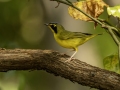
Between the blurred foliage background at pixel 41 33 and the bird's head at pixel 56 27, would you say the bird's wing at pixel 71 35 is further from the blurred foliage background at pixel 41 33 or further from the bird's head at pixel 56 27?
the blurred foliage background at pixel 41 33

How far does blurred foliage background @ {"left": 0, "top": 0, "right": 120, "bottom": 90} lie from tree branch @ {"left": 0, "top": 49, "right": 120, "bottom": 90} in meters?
0.61

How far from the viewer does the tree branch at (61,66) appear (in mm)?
1130

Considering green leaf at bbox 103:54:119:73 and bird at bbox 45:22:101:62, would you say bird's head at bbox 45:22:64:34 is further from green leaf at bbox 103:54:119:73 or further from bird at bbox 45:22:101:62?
green leaf at bbox 103:54:119:73

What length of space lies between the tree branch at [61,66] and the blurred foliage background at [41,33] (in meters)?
0.61

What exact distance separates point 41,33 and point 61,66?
1181 millimetres

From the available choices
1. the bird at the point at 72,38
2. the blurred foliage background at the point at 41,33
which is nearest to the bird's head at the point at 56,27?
the bird at the point at 72,38

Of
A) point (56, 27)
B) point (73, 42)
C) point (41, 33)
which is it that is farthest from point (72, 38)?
point (41, 33)

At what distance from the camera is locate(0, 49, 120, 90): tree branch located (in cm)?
113

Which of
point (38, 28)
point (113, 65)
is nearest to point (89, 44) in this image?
point (38, 28)

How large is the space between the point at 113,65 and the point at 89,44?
999mm

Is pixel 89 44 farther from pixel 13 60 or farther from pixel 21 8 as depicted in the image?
pixel 13 60

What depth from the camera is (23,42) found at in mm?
2268

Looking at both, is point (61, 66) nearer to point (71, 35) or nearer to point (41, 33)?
point (71, 35)

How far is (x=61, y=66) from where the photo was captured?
1.17 meters
